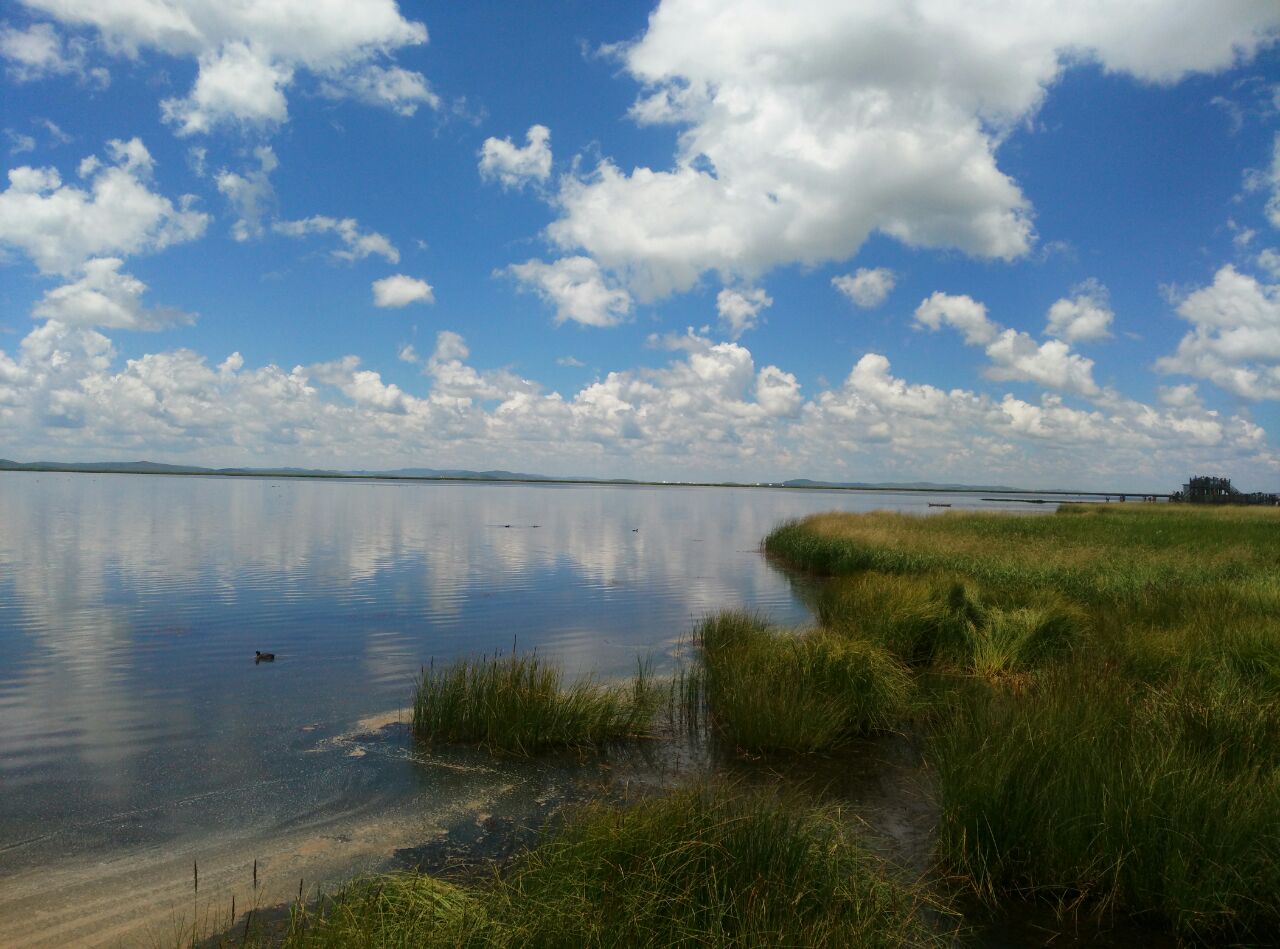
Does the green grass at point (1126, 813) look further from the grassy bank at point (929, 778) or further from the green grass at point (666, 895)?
the green grass at point (666, 895)

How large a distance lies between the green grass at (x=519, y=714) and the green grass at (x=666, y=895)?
432 centimetres

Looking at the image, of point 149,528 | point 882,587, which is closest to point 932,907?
point 882,587

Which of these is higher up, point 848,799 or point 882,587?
point 882,587

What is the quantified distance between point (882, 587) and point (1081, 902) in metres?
12.6

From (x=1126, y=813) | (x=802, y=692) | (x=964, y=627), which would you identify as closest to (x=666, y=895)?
(x=1126, y=813)

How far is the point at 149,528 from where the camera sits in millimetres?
47938

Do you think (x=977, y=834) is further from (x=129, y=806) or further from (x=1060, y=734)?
(x=129, y=806)

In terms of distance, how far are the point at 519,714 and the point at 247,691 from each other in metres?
6.41

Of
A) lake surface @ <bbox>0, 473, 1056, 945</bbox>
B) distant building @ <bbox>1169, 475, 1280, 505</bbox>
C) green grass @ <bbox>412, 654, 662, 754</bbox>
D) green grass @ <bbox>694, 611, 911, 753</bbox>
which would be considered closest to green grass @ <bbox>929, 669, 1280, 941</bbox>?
green grass @ <bbox>694, 611, 911, 753</bbox>

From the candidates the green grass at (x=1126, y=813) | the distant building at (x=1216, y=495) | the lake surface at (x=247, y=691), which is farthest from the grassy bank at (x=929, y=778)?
the distant building at (x=1216, y=495)

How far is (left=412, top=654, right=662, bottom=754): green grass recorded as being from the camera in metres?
11.1

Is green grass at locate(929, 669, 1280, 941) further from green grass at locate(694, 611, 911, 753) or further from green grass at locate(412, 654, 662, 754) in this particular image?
green grass at locate(412, 654, 662, 754)

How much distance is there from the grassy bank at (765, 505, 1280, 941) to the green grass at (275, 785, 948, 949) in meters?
1.29

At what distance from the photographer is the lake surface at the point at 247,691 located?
310 inches
